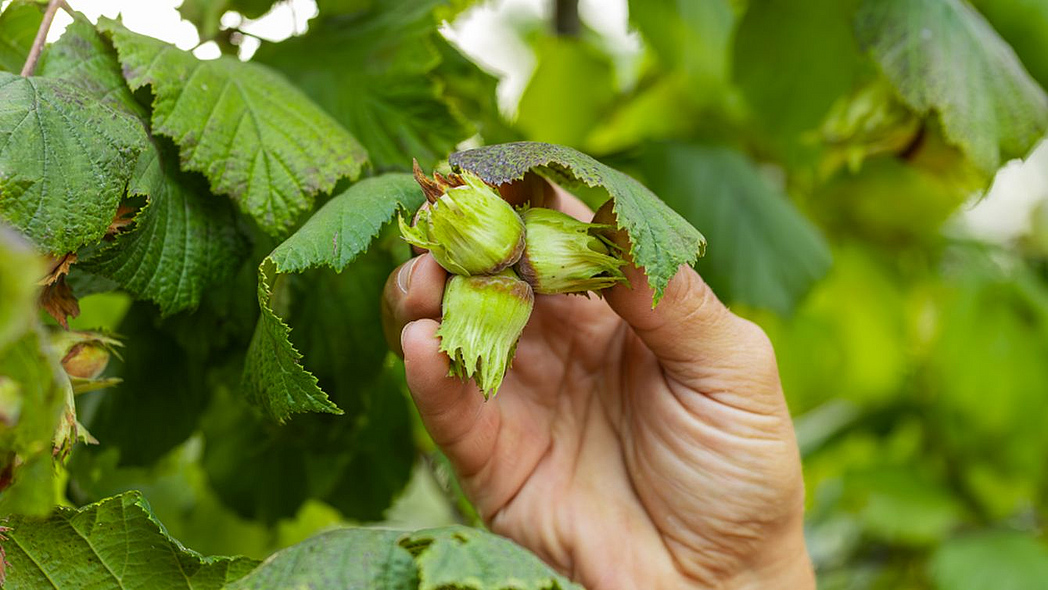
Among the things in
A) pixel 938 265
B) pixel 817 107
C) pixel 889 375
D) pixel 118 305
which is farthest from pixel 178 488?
pixel 938 265

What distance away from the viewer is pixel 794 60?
1.02 metres

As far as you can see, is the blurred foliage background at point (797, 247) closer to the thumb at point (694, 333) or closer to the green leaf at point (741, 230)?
the green leaf at point (741, 230)

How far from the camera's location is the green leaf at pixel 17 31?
0.66m

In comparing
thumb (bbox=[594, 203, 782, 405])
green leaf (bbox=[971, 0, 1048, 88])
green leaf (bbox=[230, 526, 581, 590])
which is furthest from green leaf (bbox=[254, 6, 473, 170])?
green leaf (bbox=[971, 0, 1048, 88])

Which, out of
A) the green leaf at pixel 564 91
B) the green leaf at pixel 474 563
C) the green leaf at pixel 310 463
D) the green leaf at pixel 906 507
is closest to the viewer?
the green leaf at pixel 474 563

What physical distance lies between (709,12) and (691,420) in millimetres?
672

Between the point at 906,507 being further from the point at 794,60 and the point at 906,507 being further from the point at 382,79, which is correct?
the point at 382,79

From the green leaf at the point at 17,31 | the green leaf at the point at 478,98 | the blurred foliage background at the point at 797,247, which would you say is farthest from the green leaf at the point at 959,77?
the green leaf at the point at 17,31

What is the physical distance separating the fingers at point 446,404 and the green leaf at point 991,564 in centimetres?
99

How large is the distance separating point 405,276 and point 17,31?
1.17 feet

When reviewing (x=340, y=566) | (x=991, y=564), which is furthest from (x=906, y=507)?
(x=340, y=566)

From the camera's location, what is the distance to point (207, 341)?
0.72m

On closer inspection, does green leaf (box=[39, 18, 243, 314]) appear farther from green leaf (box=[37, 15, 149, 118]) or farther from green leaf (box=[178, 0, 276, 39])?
green leaf (box=[178, 0, 276, 39])

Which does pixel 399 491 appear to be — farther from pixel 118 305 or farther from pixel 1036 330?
pixel 1036 330
